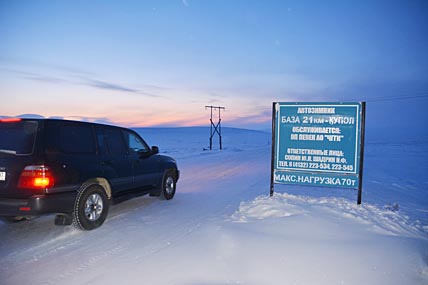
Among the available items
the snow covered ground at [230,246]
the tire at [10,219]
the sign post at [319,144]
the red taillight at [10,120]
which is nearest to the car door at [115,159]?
the snow covered ground at [230,246]

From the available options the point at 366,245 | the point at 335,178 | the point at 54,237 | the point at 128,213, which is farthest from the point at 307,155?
the point at 54,237

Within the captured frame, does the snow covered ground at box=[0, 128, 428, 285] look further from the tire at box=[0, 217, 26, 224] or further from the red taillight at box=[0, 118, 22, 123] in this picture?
the red taillight at box=[0, 118, 22, 123]

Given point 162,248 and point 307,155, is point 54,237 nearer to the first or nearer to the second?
point 162,248

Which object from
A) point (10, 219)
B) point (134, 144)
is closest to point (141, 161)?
point (134, 144)

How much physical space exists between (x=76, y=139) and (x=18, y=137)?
907mm

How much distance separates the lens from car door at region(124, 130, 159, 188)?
7277mm

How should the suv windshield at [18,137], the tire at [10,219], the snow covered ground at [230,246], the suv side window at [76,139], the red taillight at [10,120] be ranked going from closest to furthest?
the snow covered ground at [230,246] → the suv windshield at [18,137] → the red taillight at [10,120] → the tire at [10,219] → the suv side window at [76,139]

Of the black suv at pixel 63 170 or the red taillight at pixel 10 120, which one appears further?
the red taillight at pixel 10 120

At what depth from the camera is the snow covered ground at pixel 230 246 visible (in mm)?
3887

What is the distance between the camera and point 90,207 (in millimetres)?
5859

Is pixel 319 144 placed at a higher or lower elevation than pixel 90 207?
higher

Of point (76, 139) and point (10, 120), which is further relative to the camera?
point (76, 139)

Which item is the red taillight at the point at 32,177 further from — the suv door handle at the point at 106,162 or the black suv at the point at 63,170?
the suv door handle at the point at 106,162

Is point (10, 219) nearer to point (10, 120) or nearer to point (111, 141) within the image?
point (10, 120)
